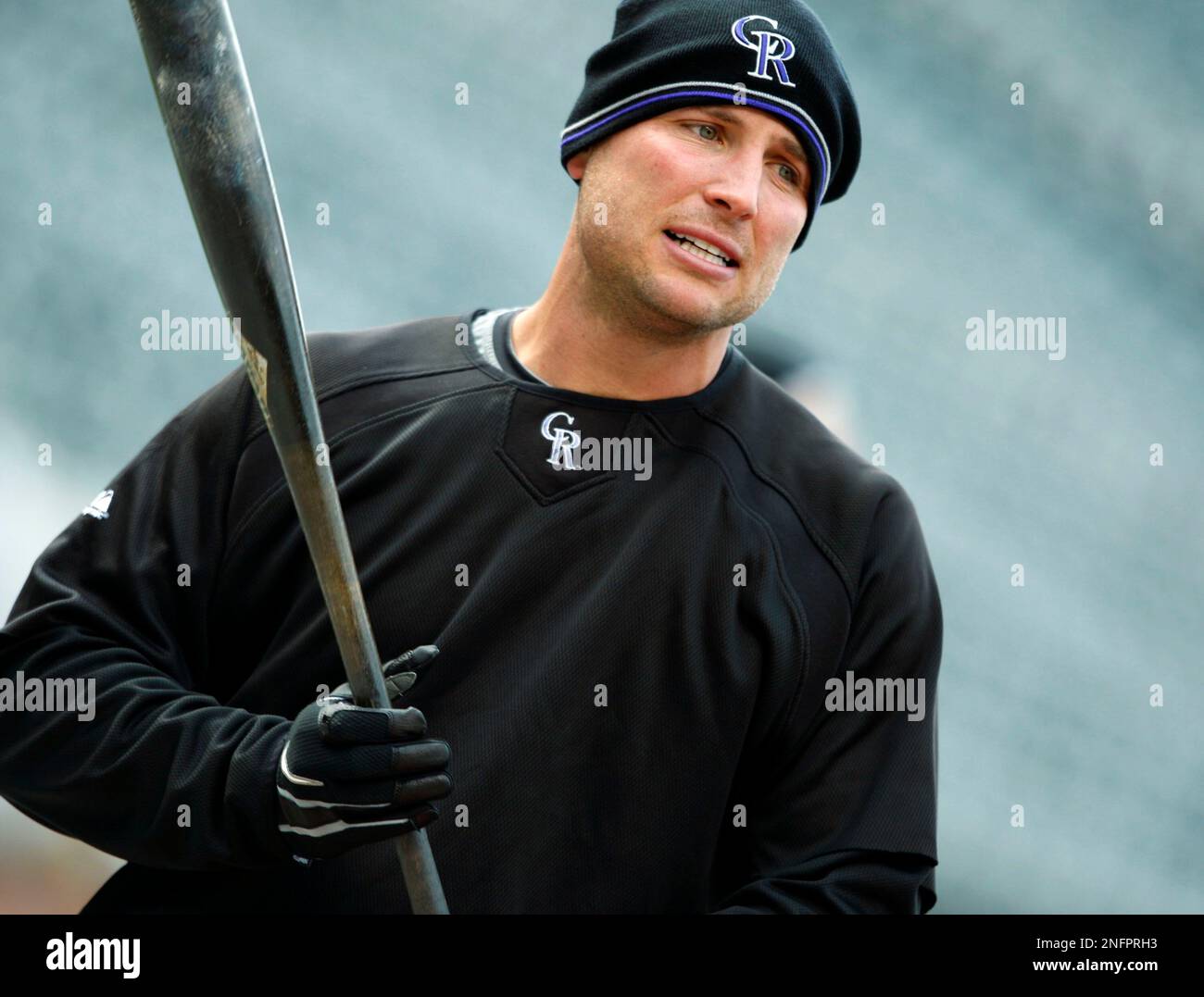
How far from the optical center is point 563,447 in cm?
167

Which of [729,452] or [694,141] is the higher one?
[694,141]

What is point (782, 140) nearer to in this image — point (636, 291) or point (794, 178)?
point (794, 178)

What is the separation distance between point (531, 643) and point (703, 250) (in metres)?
0.43

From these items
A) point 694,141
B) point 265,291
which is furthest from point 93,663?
point 694,141

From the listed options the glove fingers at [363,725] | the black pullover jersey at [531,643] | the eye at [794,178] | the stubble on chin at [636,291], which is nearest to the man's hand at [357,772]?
the glove fingers at [363,725]

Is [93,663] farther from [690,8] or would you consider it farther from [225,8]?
[690,8]

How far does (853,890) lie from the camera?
158 cm

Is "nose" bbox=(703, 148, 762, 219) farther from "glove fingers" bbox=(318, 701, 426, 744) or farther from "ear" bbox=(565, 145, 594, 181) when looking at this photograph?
"glove fingers" bbox=(318, 701, 426, 744)

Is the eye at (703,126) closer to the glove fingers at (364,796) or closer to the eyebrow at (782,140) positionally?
the eyebrow at (782,140)

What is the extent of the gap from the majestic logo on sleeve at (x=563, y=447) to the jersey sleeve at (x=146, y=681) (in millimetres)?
316

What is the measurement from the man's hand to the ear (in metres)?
0.61

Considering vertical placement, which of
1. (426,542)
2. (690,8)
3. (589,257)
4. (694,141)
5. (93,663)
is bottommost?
(93,663)

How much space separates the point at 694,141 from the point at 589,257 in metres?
0.16

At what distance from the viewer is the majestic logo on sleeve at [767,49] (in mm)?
1616
